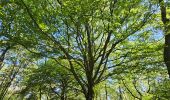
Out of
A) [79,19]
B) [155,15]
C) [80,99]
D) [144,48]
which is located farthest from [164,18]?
[80,99]

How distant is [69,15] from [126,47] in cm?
358

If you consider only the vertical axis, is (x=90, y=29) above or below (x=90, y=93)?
above

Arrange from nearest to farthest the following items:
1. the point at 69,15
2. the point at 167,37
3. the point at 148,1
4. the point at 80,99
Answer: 1. the point at 69,15
2. the point at 148,1
3. the point at 167,37
4. the point at 80,99

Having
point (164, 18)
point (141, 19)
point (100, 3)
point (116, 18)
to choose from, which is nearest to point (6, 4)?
point (100, 3)

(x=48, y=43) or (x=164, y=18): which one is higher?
(x=164, y=18)

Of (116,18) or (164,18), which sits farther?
(164,18)

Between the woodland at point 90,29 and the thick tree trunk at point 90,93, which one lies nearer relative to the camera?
the woodland at point 90,29

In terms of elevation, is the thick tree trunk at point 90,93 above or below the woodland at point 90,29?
below

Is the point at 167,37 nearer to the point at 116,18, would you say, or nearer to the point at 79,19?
the point at 116,18

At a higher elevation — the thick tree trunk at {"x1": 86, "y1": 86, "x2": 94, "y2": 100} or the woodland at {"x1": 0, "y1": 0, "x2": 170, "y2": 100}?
the woodland at {"x1": 0, "y1": 0, "x2": 170, "y2": 100}

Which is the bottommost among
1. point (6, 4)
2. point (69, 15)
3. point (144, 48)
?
point (144, 48)

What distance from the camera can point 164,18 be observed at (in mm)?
11477

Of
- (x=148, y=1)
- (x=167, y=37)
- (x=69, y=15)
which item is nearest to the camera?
(x=69, y=15)

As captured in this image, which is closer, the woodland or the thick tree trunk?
the woodland
